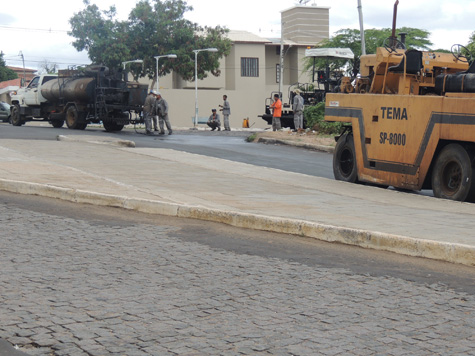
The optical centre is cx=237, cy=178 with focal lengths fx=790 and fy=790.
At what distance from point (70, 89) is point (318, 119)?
1050 centimetres

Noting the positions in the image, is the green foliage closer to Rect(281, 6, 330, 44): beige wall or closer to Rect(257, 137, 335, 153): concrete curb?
Rect(257, 137, 335, 153): concrete curb

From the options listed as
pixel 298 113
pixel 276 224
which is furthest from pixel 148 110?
pixel 276 224

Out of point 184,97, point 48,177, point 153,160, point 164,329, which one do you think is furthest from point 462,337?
point 184,97

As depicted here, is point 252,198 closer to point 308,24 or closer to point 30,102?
point 30,102

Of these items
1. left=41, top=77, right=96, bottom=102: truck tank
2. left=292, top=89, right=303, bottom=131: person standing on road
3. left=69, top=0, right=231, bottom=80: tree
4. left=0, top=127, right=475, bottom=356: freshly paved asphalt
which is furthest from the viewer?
left=69, top=0, right=231, bottom=80: tree

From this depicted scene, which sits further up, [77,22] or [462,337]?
[77,22]

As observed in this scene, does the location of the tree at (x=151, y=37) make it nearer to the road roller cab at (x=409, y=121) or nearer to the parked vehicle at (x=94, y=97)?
the parked vehicle at (x=94, y=97)

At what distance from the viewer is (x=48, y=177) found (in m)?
12.8

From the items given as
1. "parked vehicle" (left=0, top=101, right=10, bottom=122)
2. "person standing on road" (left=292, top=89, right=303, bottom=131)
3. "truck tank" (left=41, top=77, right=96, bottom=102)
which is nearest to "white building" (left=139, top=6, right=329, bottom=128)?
"parked vehicle" (left=0, top=101, right=10, bottom=122)

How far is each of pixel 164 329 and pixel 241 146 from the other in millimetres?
19920

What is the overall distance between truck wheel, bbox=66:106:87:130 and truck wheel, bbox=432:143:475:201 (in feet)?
75.9

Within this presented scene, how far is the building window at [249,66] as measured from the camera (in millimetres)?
78562

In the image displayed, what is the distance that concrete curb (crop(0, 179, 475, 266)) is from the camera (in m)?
7.55

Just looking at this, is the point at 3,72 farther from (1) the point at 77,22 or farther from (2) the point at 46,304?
(2) the point at 46,304
